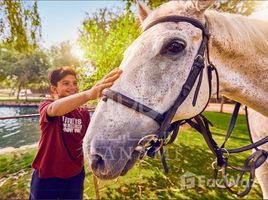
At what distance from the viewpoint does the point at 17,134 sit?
38.2 ft

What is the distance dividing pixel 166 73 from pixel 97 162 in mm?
739

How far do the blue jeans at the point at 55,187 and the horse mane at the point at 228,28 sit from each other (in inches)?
75.1

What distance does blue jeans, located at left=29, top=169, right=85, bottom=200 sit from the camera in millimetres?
2402

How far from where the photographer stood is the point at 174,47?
1518mm

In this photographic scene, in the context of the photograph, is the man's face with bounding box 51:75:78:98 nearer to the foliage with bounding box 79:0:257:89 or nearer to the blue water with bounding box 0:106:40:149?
the foliage with bounding box 79:0:257:89

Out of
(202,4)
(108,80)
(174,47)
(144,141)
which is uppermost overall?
(202,4)

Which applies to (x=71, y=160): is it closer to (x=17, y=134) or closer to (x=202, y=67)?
(x=202, y=67)

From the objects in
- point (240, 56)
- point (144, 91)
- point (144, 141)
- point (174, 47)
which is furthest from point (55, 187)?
point (240, 56)

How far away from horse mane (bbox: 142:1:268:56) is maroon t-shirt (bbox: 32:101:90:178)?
1.44m

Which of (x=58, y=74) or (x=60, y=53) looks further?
(x=60, y=53)

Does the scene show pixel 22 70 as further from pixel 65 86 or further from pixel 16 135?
pixel 65 86

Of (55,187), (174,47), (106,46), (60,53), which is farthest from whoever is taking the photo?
(60,53)

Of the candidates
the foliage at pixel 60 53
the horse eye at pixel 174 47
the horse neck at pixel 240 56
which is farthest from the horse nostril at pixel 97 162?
the foliage at pixel 60 53

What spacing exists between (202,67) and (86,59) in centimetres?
415
